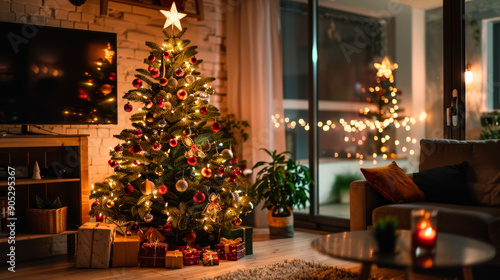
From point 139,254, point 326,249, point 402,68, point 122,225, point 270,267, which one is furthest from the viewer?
point 402,68

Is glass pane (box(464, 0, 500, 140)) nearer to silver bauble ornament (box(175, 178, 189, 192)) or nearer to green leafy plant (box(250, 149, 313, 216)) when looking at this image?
green leafy plant (box(250, 149, 313, 216))

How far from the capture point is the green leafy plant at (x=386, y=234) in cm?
210

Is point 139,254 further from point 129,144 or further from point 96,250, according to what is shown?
point 129,144

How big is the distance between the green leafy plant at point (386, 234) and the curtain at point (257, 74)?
288 cm

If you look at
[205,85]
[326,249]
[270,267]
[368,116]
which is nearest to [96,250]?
[270,267]

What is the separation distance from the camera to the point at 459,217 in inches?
116

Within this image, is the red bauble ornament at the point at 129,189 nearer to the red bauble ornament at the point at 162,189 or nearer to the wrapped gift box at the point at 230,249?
the red bauble ornament at the point at 162,189

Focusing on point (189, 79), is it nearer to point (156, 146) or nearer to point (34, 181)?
point (156, 146)

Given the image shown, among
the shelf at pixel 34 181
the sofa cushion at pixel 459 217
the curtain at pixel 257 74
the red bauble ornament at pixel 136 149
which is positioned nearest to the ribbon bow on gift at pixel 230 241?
the red bauble ornament at pixel 136 149

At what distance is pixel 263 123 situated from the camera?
16.3 feet

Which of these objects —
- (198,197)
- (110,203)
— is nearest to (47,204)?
(110,203)

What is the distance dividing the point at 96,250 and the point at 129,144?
2.51 feet

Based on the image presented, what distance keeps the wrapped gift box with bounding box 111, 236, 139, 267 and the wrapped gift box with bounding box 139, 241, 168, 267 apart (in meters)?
0.05

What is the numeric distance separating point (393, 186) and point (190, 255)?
1447 mm
